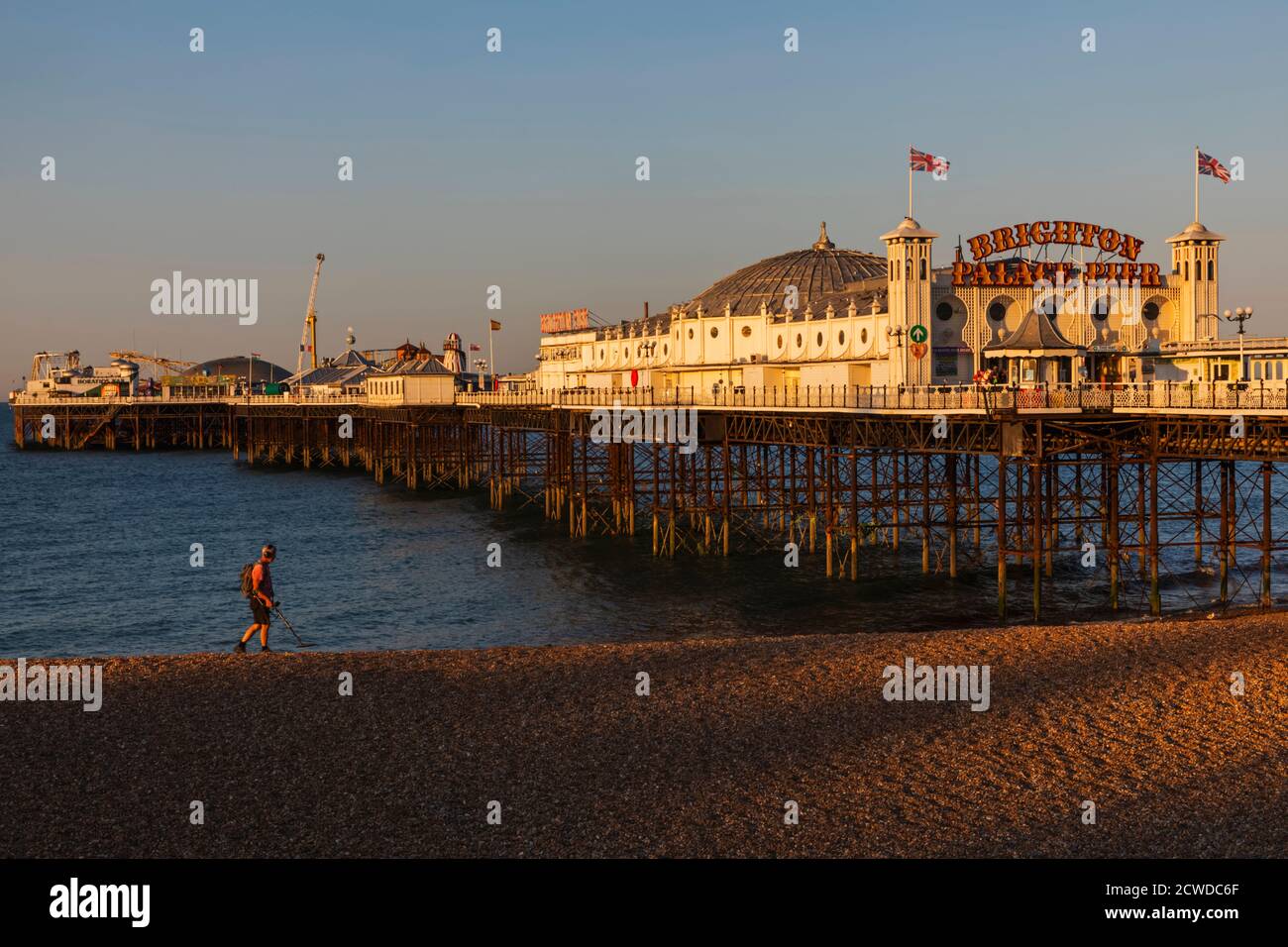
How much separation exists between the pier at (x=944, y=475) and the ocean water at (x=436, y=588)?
4.69ft

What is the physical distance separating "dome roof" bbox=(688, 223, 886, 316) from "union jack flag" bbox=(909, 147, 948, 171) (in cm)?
2803

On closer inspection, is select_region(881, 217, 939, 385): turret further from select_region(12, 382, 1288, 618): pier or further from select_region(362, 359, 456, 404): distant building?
select_region(362, 359, 456, 404): distant building

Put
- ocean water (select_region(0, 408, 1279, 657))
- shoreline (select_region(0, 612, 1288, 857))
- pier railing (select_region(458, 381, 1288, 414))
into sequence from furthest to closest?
ocean water (select_region(0, 408, 1279, 657)), pier railing (select_region(458, 381, 1288, 414)), shoreline (select_region(0, 612, 1288, 857))

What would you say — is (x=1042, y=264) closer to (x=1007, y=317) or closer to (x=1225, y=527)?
(x=1007, y=317)

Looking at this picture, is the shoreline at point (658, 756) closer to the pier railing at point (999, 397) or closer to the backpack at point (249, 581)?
the backpack at point (249, 581)

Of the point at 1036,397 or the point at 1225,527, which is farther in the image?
the point at 1225,527

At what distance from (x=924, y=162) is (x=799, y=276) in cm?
3450

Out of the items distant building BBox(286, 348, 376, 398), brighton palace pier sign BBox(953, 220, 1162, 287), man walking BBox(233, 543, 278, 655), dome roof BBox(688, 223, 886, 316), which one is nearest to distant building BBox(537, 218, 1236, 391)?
brighton palace pier sign BBox(953, 220, 1162, 287)

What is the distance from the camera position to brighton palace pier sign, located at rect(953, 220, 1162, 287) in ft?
155

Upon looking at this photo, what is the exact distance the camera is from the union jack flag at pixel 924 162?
44344mm

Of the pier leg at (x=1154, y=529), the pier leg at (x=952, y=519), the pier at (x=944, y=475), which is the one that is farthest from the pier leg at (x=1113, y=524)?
the pier leg at (x=952, y=519)

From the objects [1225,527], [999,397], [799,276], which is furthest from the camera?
[799,276]

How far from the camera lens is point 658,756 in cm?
1862

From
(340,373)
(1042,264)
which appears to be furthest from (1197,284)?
(340,373)
